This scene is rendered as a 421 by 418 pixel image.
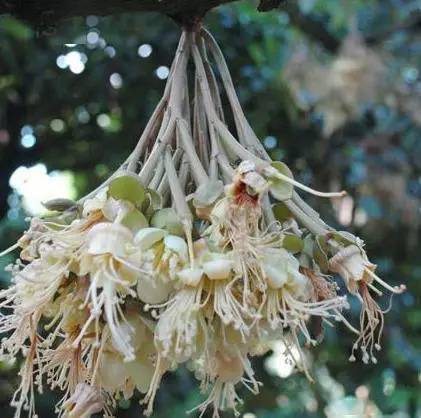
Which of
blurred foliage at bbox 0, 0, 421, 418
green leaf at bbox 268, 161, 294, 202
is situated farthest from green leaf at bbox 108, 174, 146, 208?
blurred foliage at bbox 0, 0, 421, 418

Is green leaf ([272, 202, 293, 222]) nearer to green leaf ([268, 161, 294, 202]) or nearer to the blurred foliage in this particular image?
green leaf ([268, 161, 294, 202])

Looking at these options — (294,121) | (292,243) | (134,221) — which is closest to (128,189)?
(134,221)

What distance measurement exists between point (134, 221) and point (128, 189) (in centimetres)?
3

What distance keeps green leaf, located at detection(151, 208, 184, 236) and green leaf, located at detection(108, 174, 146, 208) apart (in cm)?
2

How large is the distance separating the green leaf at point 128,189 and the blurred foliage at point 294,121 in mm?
1010

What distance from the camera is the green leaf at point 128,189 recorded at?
2.21 ft

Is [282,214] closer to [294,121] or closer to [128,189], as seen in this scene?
[128,189]

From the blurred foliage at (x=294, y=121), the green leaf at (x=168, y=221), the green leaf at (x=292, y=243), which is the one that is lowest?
the blurred foliage at (x=294, y=121)

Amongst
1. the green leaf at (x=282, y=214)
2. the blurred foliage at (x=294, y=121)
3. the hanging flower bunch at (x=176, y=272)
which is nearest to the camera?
the hanging flower bunch at (x=176, y=272)

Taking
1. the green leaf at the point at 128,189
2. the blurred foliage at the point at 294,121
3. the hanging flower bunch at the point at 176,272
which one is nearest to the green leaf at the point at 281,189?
the hanging flower bunch at the point at 176,272

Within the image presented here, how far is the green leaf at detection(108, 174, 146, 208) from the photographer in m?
0.67

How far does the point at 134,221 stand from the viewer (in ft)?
2.22

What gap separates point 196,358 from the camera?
2.22 ft

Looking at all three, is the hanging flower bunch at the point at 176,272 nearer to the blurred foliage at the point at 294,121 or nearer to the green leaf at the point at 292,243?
the green leaf at the point at 292,243
